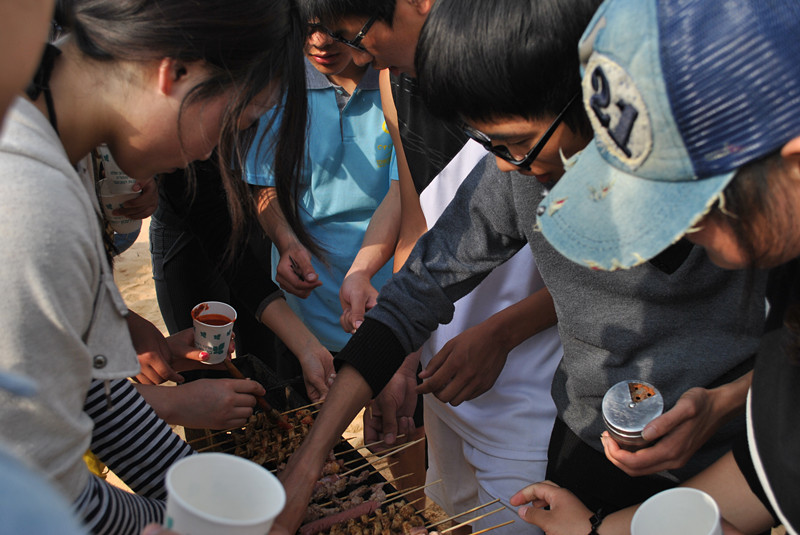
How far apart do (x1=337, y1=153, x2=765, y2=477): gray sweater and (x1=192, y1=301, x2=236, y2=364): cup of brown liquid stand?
0.50 metres

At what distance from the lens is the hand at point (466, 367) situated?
2.17 metres

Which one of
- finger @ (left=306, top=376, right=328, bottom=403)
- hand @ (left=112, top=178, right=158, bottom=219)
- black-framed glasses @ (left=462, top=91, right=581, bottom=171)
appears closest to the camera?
black-framed glasses @ (left=462, top=91, right=581, bottom=171)

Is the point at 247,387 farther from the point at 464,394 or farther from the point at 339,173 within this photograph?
the point at 339,173

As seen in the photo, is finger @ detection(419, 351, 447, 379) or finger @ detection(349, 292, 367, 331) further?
finger @ detection(349, 292, 367, 331)

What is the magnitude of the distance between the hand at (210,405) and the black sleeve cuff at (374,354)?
35 centimetres

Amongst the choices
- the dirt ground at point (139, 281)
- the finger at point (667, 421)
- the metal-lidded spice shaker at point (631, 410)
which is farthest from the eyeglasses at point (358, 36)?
the dirt ground at point (139, 281)

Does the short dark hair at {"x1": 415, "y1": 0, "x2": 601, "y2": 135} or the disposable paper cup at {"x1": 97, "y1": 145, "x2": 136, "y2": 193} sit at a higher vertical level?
the short dark hair at {"x1": 415, "y1": 0, "x2": 601, "y2": 135}

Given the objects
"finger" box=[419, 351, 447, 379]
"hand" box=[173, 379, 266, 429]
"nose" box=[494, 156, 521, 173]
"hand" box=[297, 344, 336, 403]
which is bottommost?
"hand" box=[297, 344, 336, 403]

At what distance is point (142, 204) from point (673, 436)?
7.16 ft

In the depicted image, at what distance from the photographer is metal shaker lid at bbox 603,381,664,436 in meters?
1.50

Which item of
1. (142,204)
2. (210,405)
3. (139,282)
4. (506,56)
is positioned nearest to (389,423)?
(210,405)

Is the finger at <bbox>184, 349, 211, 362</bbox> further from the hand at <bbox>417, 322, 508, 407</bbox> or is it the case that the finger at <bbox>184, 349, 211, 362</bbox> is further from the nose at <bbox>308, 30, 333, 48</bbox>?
the nose at <bbox>308, 30, 333, 48</bbox>

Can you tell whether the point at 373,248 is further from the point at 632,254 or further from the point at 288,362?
the point at 632,254

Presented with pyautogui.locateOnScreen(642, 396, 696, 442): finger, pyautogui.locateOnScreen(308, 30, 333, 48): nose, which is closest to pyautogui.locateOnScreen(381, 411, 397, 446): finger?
pyautogui.locateOnScreen(642, 396, 696, 442): finger
